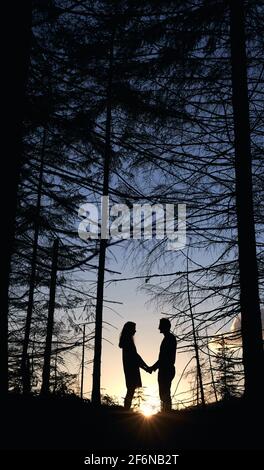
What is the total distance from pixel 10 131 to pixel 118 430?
344cm

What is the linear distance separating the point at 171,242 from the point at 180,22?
3.13 metres

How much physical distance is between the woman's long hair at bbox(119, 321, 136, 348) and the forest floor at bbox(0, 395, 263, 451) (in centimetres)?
227

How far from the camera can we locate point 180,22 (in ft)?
19.6

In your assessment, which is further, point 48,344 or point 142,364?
point 48,344

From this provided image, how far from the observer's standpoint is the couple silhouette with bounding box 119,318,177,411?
7086 millimetres

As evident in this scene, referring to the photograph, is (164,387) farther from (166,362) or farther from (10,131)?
(10,131)

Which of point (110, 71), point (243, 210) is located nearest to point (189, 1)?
point (110, 71)

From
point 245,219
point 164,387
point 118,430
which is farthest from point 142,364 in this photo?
point 245,219

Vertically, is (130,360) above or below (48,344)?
below

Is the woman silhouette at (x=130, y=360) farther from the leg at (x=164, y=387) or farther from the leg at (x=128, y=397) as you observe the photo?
the leg at (x=164, y=387)

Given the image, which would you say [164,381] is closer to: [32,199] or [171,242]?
[171,242]

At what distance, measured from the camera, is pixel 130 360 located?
739 centimetres

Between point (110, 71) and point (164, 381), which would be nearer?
point (110, 71)

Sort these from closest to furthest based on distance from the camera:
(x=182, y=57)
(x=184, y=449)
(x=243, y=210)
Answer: (x=184, y=449) < (x=243, y=210) < (x=182, y=57)
